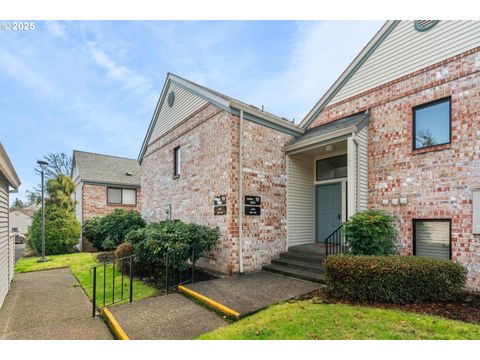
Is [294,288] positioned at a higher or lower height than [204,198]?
lower

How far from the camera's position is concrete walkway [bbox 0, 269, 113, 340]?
14.8ft

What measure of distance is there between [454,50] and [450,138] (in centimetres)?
210

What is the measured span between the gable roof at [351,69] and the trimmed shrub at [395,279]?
5.85 m

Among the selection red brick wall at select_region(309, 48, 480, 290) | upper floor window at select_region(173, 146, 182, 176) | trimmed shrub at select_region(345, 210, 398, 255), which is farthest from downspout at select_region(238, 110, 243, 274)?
upper floor window at select_region(173, 146, 182, 176)

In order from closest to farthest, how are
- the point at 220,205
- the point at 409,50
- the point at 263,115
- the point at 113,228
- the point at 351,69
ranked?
1. the point at 409,50
2. the point at 220,205
3. the point at 263,115
4. the point at 351,69
5. the point at 113,228

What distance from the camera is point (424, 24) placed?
6758 millimetres

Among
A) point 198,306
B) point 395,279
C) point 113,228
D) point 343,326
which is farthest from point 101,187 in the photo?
point 395,279

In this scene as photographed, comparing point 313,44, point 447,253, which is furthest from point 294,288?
point 313,44

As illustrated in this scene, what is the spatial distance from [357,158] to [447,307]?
3806 millimetres

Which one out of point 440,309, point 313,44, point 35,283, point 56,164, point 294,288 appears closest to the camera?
point 440,309

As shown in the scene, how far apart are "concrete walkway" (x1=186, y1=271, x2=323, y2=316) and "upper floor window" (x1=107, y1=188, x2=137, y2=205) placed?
1405 cm

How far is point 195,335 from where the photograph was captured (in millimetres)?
3961

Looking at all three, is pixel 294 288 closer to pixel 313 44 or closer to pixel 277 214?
pixel 277 214

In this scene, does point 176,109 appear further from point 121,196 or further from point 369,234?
point 121,196
